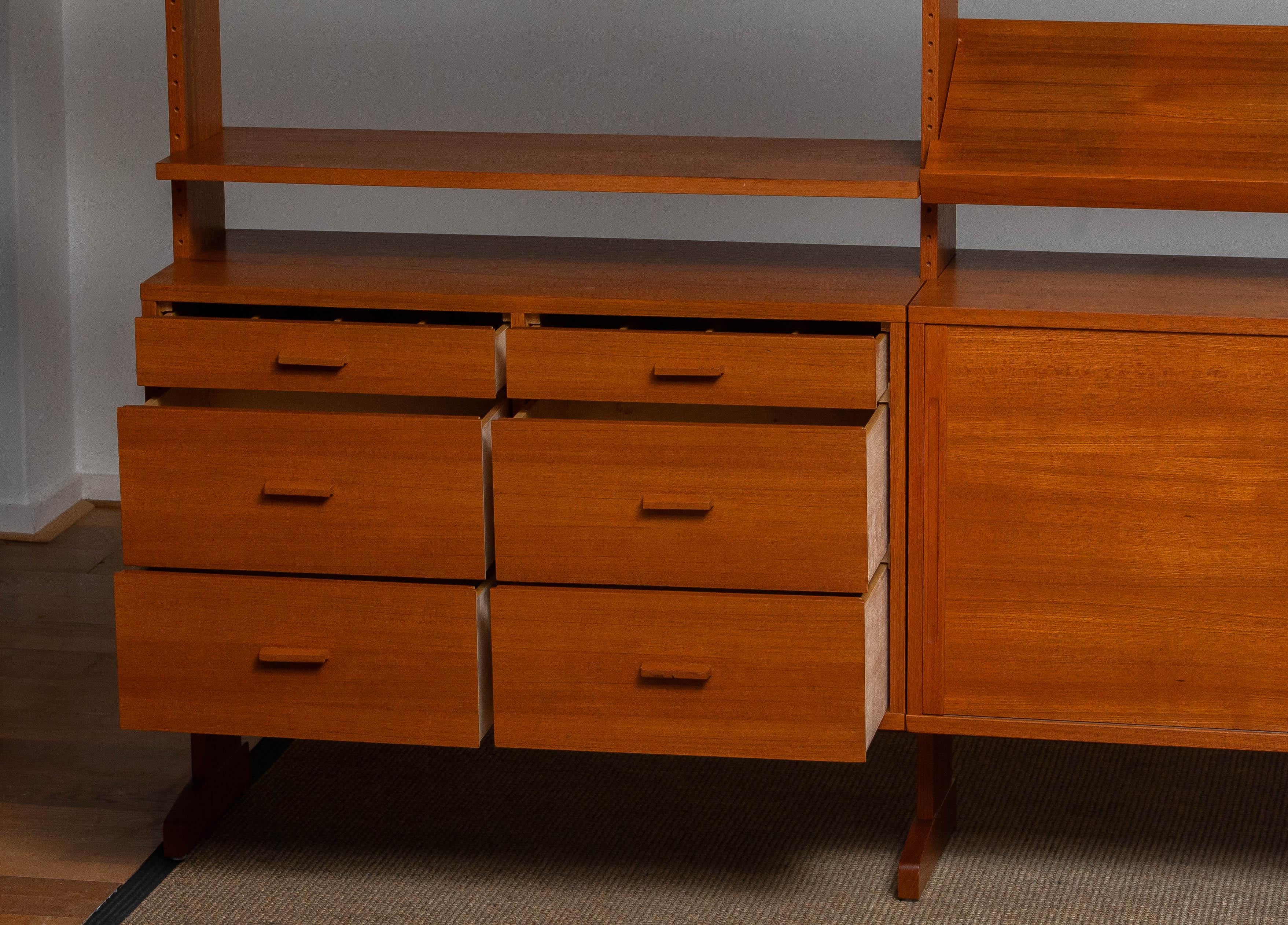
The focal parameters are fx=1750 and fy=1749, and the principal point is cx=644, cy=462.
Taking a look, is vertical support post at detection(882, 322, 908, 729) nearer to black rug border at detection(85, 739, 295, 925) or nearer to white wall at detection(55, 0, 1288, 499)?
black rug border at detection(85, 739, 295, 925)

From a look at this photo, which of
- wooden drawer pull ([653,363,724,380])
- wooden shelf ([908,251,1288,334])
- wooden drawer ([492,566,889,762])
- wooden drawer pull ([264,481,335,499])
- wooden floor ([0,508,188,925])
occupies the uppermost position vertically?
wooden shelf ([908,251,1288,334])

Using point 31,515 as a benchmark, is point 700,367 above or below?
above

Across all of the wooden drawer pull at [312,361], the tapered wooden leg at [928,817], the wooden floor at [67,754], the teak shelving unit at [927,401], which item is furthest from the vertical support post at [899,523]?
the wooden floor at [67,754]

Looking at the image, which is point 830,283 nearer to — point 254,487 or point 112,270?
point 254,487

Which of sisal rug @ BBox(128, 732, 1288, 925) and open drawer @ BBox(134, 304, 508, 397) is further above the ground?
open drawer @ BBox(134, 304, 508, 397)

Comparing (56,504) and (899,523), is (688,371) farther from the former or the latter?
(56,504)

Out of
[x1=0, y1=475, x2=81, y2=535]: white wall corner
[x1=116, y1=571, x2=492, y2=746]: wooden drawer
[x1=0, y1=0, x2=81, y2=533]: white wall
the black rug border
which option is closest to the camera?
[x1=116, y1=571, x2=492, y2=746]: wooden drawer

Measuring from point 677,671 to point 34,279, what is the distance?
6.85 ft

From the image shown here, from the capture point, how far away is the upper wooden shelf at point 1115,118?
6.55ft

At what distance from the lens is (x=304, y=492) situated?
6.63 ft

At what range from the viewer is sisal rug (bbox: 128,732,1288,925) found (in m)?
2.16

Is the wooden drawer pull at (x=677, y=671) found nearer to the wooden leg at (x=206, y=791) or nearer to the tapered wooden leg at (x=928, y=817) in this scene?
the tapered wooden leg at (x=928, y=817)

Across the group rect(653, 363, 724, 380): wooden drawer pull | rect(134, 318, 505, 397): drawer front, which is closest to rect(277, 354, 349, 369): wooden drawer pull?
rect(134, 318, 505, 397): drawer front

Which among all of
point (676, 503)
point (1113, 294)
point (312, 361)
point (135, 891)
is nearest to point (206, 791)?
point (135, 891)
